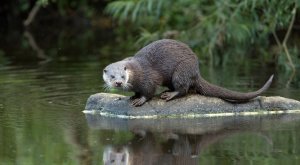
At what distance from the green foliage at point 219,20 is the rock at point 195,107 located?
357 centimetres

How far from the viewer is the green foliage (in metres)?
13.7

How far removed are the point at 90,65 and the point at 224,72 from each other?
280cm

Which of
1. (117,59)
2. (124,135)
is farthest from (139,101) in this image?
(117,59)

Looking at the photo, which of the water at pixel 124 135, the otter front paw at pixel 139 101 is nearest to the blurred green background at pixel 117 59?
the water at pixel 124 135

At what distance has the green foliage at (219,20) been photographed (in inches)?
539

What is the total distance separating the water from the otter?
1.13 feet

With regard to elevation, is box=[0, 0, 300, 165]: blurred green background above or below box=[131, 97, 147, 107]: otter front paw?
below

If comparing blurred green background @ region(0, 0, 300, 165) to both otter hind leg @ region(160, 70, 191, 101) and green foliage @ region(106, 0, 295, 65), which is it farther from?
otter hind leg @ region(160, 70, 191, 101)

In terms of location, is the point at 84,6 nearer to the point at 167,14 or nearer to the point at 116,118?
the point at 167,14

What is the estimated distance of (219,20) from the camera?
14570 mm

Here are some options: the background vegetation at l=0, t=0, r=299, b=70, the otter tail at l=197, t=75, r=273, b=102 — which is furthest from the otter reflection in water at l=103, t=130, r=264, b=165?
the background vegetation at l=0, t=0, r=299, b=70

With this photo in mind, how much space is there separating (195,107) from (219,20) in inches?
210

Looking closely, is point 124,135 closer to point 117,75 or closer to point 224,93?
point 117,75

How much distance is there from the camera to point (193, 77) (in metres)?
9.45
